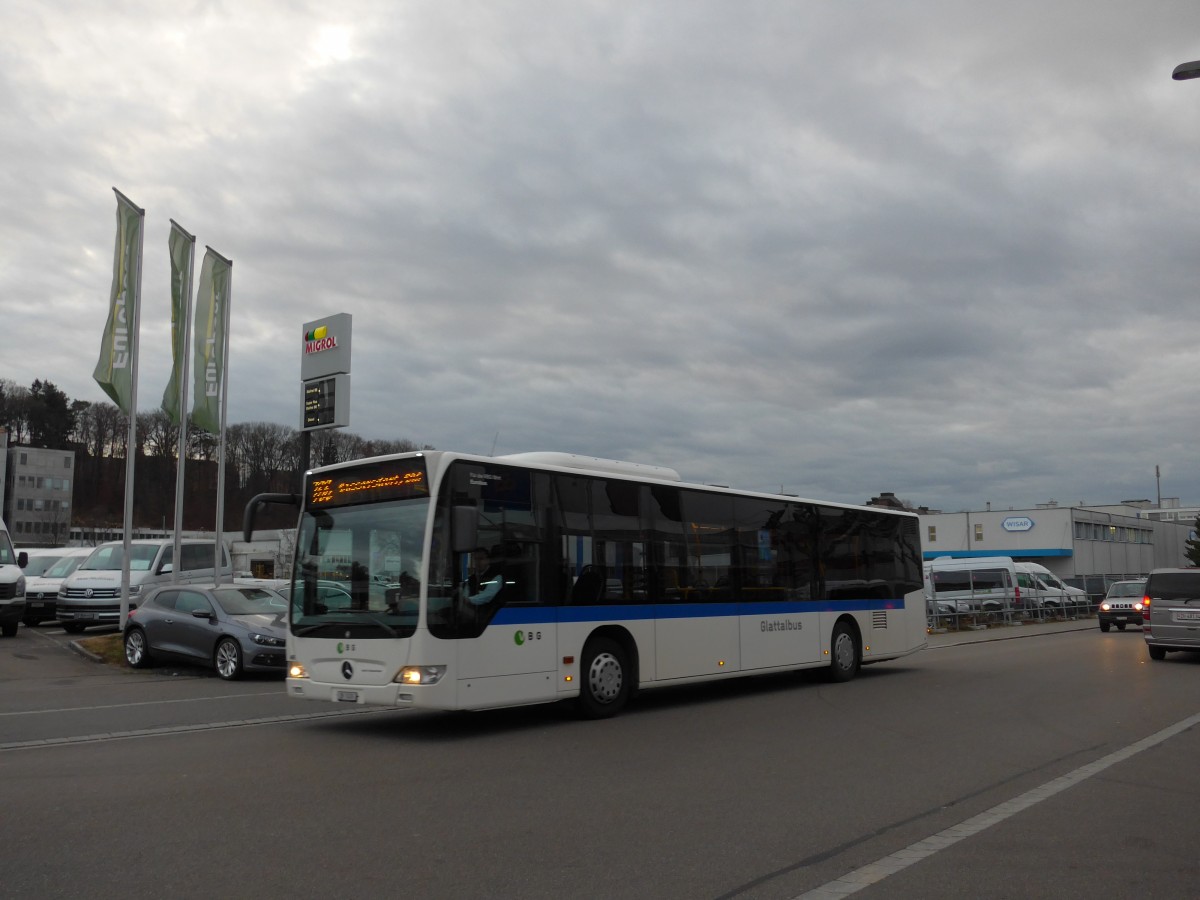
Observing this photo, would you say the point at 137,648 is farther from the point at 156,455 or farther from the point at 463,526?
the point at 156,455

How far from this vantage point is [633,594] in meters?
12.8

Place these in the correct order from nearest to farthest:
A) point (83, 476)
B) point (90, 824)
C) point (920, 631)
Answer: point (90, 824)
point (920, 631)
point (83, 476)

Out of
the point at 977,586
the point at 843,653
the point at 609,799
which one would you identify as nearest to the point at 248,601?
the point at 843,653

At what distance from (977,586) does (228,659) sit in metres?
29.5


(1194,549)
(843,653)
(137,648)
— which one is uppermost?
(1194,549)

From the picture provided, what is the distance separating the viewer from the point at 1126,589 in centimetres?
3325

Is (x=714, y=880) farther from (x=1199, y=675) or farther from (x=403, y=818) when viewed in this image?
(x=1199, y=675)

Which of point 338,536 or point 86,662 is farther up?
point 338,536

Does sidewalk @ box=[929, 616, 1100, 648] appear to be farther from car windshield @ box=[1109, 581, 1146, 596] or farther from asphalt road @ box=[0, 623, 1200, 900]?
asphalt road @ box=[0, 623, 1200, 900]

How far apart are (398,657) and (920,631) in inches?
457

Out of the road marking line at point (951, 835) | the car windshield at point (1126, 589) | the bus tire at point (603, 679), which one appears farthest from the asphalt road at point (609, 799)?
the car windshield at point (1126, 589)

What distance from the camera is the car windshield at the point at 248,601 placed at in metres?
17.3

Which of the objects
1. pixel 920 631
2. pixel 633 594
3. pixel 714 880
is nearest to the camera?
pixel 714 880

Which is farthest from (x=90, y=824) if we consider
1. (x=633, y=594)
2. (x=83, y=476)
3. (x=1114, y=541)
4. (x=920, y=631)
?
(x=83, y=476)
